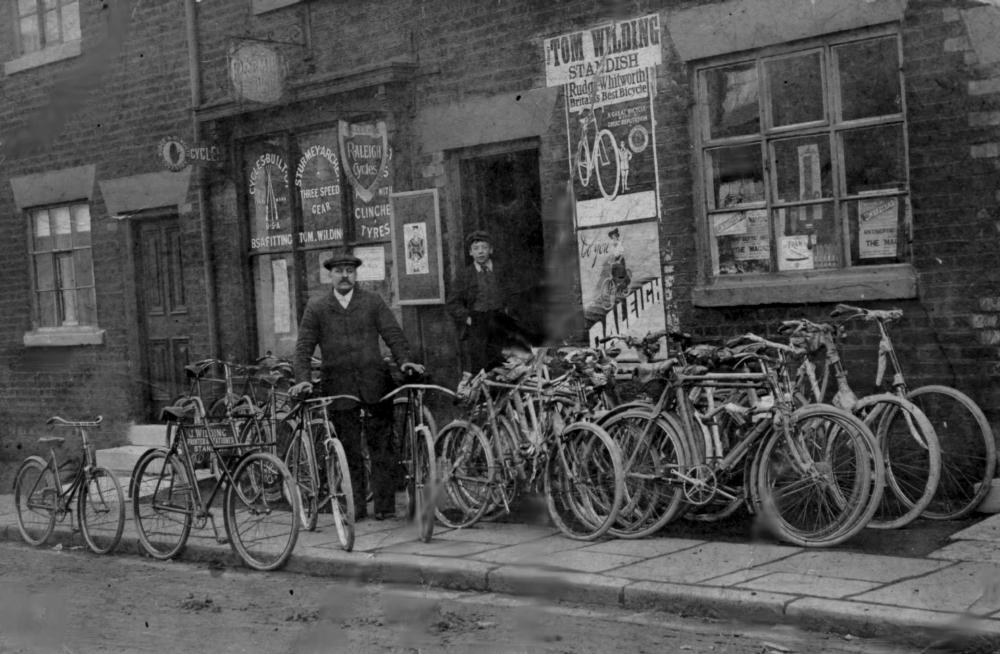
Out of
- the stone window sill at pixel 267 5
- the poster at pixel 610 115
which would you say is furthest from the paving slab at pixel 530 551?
the stone window sill at pixel 267 5

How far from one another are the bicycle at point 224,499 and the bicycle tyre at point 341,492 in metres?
0.31

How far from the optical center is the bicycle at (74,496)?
905 centimetres

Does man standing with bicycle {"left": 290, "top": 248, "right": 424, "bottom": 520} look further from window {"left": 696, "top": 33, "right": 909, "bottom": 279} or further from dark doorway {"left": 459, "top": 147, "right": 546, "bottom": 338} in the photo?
window {"left": 696, "top": 33, "right": 909, "bottom": 279}

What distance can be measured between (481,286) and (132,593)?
3.88 meters

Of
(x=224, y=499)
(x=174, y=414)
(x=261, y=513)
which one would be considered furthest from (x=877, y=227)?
(x=174, y=414)

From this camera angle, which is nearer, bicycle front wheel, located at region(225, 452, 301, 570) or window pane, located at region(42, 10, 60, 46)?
bicycle front wheel, located at region(225, 452, 301, 570)

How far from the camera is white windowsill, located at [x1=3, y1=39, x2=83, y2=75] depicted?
39.2 feet

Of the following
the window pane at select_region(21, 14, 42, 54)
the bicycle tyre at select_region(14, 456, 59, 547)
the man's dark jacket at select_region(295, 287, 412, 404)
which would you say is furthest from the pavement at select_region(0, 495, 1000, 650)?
the window pane at select_region(21, 14, 42, 54)

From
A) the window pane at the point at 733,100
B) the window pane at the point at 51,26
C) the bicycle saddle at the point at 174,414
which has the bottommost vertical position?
the bicycle saddle at the point at 174,414

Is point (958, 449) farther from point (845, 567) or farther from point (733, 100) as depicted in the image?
point (733, 100)

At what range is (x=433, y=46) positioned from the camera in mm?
10758

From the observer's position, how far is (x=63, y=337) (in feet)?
47.7

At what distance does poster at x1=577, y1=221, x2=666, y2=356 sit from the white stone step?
5861 millimetres

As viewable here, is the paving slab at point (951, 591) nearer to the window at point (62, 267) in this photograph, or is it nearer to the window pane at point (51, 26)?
the window pane at point (51, 26)
